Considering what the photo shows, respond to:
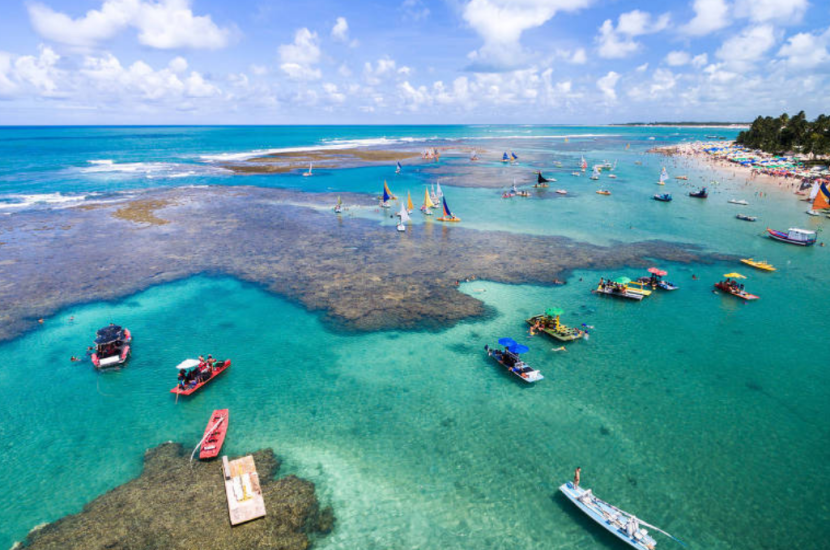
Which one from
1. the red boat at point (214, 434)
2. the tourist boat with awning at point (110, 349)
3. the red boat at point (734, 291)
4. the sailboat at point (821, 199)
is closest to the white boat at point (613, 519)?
the red boat at point (214, 434)

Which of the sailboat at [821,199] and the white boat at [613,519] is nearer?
the white boat at [613,519]

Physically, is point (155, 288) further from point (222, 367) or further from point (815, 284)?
point (815, 284)

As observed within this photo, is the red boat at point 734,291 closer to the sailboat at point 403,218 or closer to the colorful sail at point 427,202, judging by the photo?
the sailboat at point 403,218

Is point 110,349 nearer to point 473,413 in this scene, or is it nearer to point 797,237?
point 473,413

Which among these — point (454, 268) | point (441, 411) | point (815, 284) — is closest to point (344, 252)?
point (454, 268)

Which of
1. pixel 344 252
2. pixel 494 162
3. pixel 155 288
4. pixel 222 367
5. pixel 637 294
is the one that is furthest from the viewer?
pixel 494 162

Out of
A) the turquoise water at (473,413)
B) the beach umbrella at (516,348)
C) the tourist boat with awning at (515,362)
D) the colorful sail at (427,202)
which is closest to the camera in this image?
the turquoise water at (473,413)

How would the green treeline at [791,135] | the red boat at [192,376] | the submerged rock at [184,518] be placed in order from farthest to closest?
the green treeline at [791,135] < the red boat at [192,376] < the submerged rock at [184,518]
